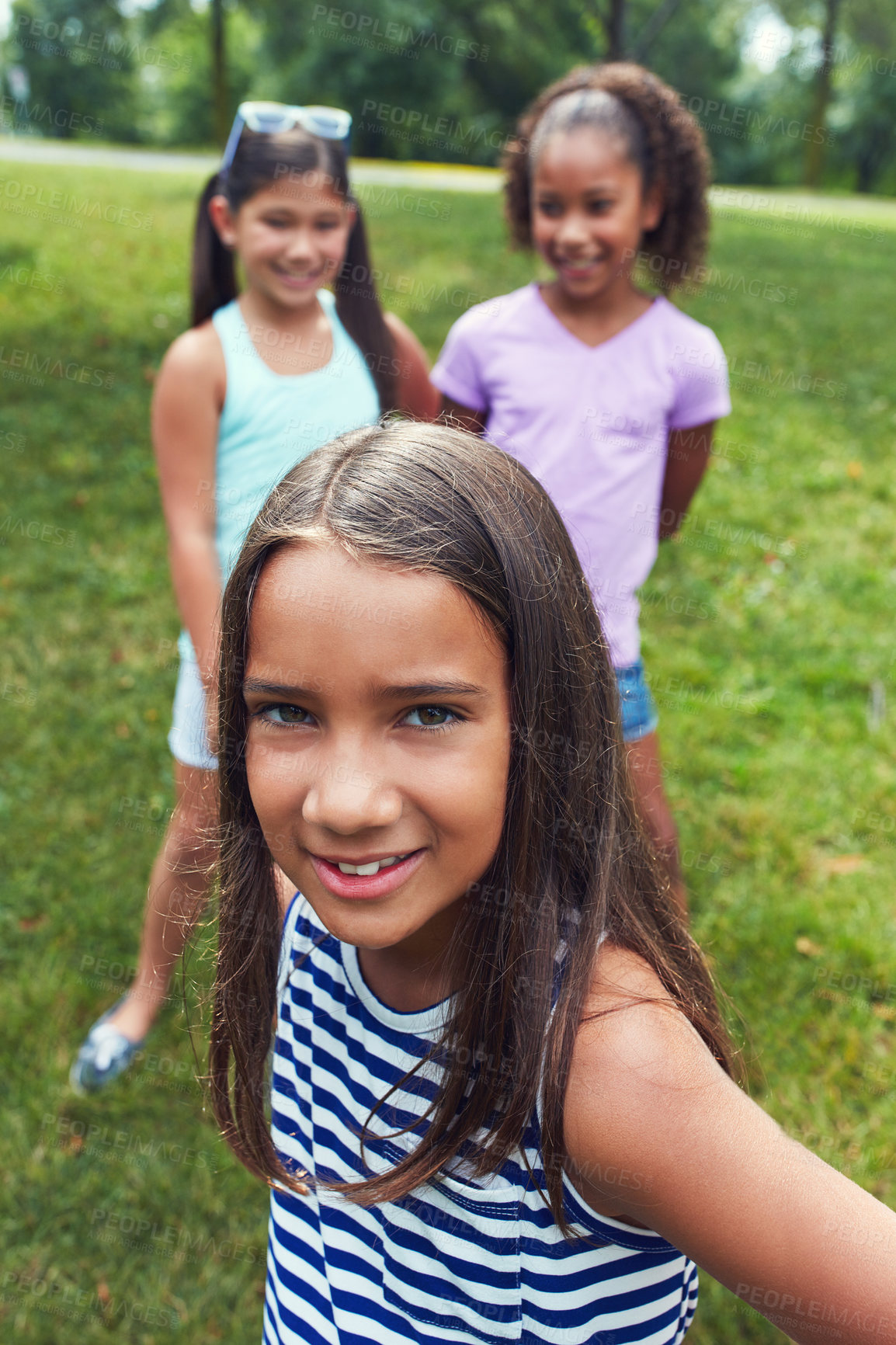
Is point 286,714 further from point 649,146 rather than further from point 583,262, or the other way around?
point 649,146

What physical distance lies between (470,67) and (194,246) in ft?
121

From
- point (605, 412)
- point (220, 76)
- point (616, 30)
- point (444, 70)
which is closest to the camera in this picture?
point (605, 412)

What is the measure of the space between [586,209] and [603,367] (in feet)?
1.36

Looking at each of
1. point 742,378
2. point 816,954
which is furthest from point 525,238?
point 742,378

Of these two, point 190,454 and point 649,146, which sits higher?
point 649,146

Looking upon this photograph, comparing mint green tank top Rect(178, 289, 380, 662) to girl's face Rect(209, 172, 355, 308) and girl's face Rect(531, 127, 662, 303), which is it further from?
girl's face Rect(531, 127, 662, 303)

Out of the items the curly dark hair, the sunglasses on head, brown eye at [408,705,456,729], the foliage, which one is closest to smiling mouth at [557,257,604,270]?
the curly dark hair

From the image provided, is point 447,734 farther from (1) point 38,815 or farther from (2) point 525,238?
→ (1) point 38,815

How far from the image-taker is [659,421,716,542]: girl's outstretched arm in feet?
9.45

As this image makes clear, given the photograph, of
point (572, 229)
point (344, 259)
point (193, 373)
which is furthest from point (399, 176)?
point (193, 373)

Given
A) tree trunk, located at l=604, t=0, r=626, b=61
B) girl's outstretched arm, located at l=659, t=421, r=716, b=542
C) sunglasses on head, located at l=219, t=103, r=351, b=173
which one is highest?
tree trunk, located at l=604, t=0, r=626, b=61

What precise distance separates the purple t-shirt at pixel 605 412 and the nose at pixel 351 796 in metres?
1.58

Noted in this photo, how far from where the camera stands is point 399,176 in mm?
15078

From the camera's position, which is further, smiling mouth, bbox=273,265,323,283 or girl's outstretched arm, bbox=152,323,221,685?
smiling mouth, bbox=273,265,323,283
